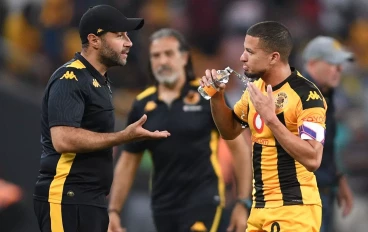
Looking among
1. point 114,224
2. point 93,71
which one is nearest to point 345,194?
point 114,224

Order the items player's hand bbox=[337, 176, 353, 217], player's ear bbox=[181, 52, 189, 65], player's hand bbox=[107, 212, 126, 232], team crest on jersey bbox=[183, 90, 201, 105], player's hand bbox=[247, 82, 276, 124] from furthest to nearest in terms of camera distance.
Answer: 1. player's hand bbox=[337, 176, 353, 217]
2. player's ear bbox=[181, 52, 189, 65]
3. team crest on jersey bbox=[183, 90, 201, 105]
4. player's hand bbox=[107, 212, 126, 232]
5. player's hand bbox=[247, 82, 276, 124]

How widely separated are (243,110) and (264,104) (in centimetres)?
71

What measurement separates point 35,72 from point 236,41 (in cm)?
352

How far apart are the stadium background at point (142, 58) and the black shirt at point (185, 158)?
339cm

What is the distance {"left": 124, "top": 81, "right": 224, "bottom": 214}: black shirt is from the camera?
26.9ft

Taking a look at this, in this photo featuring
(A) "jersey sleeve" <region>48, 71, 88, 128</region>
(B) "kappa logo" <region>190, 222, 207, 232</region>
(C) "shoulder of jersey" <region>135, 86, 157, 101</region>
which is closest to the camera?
(A) "jersey sleeve" <region>48, 71, 88, 128</region>

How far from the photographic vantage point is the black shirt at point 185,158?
323 inches

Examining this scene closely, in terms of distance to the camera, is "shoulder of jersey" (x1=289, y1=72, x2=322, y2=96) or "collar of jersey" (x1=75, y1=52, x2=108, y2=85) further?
"collar of jersey" (x1=75, y1=52, x2=108, y2=85)

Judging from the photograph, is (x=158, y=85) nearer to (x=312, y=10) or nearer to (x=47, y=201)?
(x=47, y=201)

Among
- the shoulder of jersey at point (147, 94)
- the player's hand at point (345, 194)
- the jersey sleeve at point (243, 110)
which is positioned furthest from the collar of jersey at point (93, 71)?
the player's hand at point (345, 194)

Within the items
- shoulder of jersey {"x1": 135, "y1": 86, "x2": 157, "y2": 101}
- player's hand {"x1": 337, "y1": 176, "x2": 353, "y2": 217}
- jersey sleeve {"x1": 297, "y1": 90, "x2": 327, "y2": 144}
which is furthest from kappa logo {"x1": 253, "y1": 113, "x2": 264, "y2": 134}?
player's hand {"x1": 337, "y1": 176, "x2": 353, "y2": 217}

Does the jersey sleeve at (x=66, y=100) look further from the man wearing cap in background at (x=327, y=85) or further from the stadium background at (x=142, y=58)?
the stadium background at (x=142, y=58)

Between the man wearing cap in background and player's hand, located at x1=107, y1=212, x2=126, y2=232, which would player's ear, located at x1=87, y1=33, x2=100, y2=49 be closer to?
player's hand, located at x1=107, y1=212, x2=126, y2=232

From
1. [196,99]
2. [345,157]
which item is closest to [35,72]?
[345,157]
